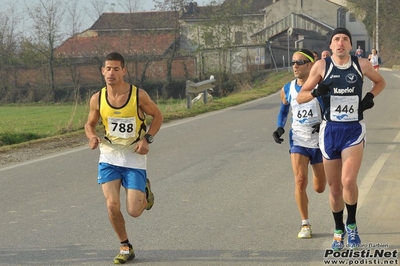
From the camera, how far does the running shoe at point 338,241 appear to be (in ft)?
21.6

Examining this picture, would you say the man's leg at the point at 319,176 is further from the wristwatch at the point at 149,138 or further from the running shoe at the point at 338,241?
the wristwatch at the point at 149,138

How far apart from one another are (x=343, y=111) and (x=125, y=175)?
1.96 metres

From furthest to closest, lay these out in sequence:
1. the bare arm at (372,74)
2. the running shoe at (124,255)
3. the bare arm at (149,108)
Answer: the bare arm at (149,108), the bare arm at (372,74), the running shoe at (124,255)

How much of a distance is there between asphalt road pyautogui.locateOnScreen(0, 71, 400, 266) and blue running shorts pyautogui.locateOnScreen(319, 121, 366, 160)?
0.88 meters

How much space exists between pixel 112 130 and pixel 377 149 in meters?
7.94

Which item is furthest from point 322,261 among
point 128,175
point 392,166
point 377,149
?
point 377,149

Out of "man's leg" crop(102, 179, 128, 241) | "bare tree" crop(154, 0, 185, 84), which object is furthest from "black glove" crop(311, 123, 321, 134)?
"bare tree" crop(154, 0, 185, 84)

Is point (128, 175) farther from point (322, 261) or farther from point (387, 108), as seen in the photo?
point (387, 108)

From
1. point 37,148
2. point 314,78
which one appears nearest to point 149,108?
point 314,78

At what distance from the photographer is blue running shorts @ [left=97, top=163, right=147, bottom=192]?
659 cm

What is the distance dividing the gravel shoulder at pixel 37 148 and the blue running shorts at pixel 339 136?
24.1 ft

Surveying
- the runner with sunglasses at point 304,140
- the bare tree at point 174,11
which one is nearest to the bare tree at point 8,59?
the bare tree at point 174,11

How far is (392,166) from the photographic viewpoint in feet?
38.0

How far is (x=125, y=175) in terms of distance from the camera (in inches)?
262
